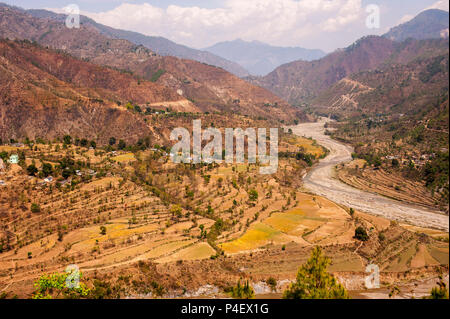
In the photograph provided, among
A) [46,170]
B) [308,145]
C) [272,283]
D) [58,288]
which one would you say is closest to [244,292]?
[272,283]

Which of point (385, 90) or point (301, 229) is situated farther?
point (385, 90)

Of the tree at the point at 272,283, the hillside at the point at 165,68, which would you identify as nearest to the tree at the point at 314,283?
the tree at the point at 272,283

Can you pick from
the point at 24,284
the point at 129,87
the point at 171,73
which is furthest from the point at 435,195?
the point at 171,73

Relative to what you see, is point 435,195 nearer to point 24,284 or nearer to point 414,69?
point 24,284

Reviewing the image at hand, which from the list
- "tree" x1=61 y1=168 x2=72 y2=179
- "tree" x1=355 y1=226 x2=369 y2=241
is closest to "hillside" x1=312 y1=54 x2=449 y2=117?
"tree" x1=355 y1=226 x2=369 y2=241

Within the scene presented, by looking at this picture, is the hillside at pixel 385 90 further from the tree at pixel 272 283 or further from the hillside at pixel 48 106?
the hillside at pixel 48 106

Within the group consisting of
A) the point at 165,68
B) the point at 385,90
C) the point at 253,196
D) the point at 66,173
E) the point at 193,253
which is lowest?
the point at 193,253

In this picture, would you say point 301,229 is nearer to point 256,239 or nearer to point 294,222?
point 294,222

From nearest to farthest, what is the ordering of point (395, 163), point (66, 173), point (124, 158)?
1. point (66, 173)
2. point (395, 163)
3. point (124, 158)
